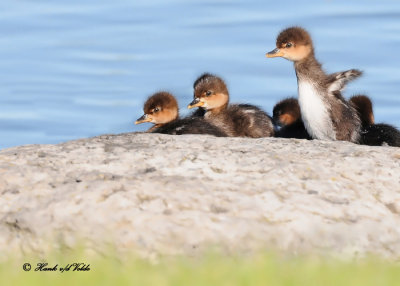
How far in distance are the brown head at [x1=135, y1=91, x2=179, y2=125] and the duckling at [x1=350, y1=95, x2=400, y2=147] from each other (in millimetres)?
1555

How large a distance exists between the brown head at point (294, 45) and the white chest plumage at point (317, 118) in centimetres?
56

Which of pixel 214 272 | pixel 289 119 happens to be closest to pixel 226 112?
pixel 289 119

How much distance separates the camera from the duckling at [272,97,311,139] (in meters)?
8.33

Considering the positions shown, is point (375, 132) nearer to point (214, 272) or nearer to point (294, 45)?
point (294, 45)

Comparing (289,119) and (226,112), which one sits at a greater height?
(226,112)

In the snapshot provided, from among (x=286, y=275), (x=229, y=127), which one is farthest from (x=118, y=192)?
(x=229, y=127)

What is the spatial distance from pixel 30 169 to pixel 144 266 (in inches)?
45.9

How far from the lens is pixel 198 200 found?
16.1 ft

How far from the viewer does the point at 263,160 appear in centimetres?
544

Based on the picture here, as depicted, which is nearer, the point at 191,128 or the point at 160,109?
the point at 191,128

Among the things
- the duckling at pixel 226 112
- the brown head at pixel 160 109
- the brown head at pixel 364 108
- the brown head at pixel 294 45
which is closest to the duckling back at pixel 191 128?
the duckling at pixel 226 112

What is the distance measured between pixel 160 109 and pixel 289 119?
1184mm

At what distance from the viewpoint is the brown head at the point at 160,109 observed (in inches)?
332

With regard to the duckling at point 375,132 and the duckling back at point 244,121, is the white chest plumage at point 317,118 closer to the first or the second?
the duckling at point 375,132
